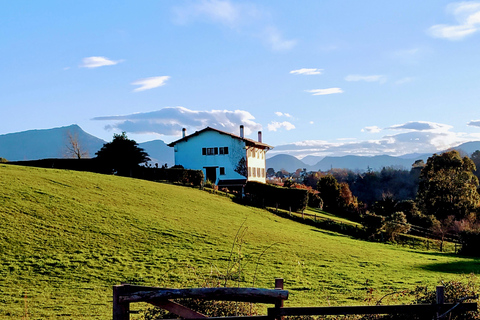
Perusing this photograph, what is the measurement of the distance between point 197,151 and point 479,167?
80254 mm

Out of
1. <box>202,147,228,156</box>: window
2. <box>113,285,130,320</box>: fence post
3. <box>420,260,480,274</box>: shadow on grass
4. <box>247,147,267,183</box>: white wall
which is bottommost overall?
<box>420,260,480,274</box>: shadow on grass

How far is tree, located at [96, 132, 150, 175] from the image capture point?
61.1 metres

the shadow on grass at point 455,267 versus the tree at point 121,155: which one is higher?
the tree at point 121,155

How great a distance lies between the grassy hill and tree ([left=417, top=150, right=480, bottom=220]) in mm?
33527

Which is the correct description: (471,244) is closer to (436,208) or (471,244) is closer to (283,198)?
(283,198)

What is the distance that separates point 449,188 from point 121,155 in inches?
1794

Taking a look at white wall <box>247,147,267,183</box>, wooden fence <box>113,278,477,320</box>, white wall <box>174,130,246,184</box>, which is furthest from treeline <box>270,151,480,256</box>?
wooden fence <box>113,278,477,320</box>

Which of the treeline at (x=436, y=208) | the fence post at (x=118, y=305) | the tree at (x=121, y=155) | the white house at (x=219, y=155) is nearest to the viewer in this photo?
the fence post at (x=118, y=305)

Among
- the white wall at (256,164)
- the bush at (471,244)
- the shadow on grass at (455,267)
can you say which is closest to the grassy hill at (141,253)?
the shadow on grass at (455,267)

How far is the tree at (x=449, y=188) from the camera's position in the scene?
6688cm

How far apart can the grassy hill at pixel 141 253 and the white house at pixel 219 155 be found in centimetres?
2347

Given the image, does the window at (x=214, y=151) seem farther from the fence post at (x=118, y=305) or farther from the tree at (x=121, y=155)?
the fence post at (x=118, y=305)

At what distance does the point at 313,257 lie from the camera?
29344 mm

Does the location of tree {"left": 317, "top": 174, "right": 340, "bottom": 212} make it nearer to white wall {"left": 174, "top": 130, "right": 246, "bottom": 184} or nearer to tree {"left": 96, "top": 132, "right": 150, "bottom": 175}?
white wall {"left": 174, "top": 130, "right": 246, "bottom": 184}
